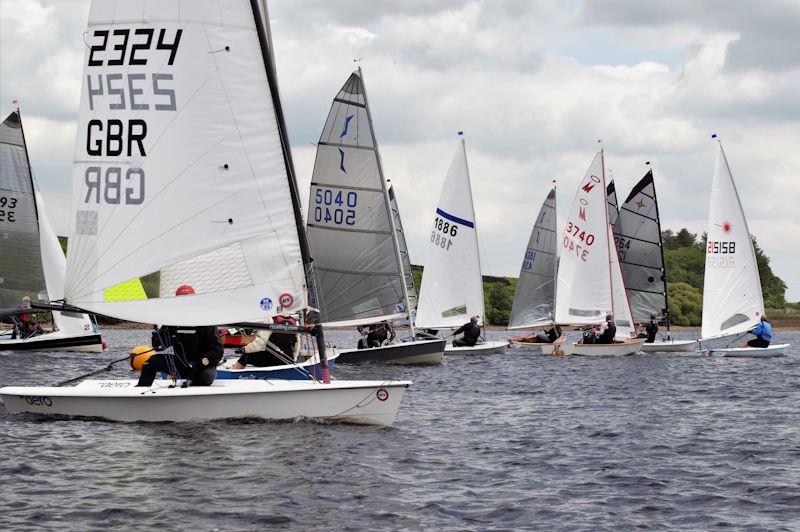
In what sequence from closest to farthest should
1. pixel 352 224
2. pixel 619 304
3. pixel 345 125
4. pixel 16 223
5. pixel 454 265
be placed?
pixel 352 224 < pixel 345 125 < pixel 16 223 < pixel 454 265 < pixel 619 304

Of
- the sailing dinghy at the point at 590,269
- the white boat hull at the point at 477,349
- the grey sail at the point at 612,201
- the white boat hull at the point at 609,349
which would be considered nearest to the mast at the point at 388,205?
the white boat hull at the point at 477,349

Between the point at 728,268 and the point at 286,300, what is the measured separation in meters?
27.3

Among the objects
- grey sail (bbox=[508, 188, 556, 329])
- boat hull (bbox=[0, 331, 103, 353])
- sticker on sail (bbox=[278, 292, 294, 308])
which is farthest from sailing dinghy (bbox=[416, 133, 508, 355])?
sticker on sail (bbox=[278, 292, 294, 308])

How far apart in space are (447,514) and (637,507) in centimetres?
210

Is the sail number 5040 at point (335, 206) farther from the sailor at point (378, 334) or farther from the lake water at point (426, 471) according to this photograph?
the lake water at point (426, 471)

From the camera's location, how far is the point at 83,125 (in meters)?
15.8

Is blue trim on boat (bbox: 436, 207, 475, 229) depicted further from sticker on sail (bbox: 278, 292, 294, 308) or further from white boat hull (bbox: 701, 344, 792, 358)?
sticker on sail (bbox: 278, 292, 294, 308)

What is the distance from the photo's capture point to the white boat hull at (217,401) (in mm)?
14820

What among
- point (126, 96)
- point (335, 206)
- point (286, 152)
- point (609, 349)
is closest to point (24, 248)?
point (335, 206)

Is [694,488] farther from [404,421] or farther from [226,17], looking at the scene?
[226,17]

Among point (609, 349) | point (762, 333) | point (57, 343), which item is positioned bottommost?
point (609, 349)

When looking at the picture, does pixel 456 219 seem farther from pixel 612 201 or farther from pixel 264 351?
pixel 264 351

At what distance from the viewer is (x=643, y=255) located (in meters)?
43.7

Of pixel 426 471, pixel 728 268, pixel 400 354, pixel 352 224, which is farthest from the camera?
pixel 728 268
